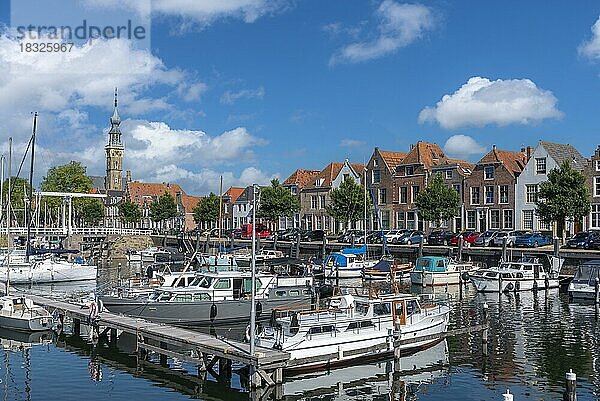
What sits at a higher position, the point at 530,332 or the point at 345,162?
the point at 345,162

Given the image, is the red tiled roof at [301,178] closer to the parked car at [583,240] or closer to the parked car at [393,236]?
the parked car at [393,236]

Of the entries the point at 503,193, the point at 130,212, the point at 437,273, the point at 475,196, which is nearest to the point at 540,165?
the point at 503,193

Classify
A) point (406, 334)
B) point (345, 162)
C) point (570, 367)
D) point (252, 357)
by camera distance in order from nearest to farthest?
point (252, 357)
point (570, 367)
point (406, 334)
point (345, 162)

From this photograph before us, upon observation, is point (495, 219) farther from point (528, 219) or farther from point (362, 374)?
point (362, 374)

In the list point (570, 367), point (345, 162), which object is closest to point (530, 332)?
point (570, 367)

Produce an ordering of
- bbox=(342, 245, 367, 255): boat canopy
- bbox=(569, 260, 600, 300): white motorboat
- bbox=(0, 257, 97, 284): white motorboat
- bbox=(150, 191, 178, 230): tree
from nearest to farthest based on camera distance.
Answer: bbox=(569, 260, 600, 300): white motorboat, bbox=(0, 257, 97, 284): white motorboat, bbox=(342, 245, 367, 255): boat canopy, bbox=(150, 191, 178, 230): tree

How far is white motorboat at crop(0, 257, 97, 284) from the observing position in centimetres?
5578

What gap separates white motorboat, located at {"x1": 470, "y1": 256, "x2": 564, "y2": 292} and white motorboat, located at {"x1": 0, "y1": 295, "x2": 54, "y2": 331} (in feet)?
96.4

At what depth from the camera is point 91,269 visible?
198 feet

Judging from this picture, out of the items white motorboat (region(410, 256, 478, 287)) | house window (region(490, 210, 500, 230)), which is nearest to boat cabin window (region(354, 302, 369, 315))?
white motorboat (region(410, 256, 478, 287))

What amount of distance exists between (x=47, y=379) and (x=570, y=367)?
19.4 m

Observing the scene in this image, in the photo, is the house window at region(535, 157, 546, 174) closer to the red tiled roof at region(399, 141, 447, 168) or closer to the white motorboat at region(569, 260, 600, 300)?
the red tiled roof at region(399, 141, 447, 168)

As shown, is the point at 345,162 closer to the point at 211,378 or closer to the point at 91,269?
the point at 91,269

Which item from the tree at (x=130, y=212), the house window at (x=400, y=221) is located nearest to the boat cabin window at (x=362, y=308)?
the house window at (x=400, y=221)
